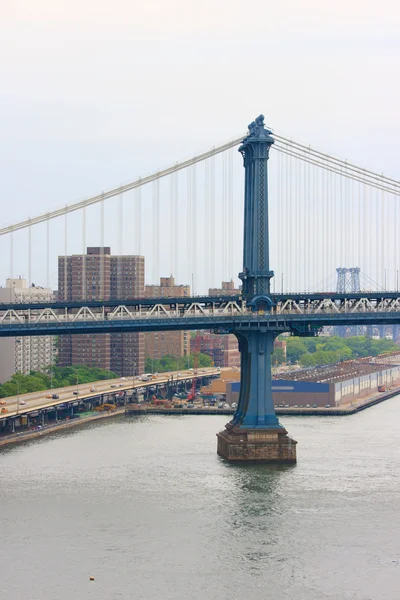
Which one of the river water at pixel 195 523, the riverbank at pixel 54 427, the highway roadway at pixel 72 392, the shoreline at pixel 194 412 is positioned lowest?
the river water at pixel 195 523

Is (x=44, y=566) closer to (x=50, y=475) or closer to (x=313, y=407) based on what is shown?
(x=50, y=475)

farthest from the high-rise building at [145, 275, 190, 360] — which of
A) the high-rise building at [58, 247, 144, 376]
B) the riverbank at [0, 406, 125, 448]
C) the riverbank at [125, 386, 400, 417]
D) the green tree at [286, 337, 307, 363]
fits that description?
the riverbank at [0, 406, 125, 448]

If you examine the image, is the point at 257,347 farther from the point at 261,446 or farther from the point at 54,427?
the point at 54,427

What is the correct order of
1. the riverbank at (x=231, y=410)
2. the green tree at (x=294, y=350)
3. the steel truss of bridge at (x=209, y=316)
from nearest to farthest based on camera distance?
the steel truss of bridge at (x=209, y=316) < the riverbank at (x=231, y=410) < the green tree at (x=294, y=350)

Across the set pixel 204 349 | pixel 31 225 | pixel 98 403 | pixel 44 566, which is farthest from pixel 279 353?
pixel 44 566

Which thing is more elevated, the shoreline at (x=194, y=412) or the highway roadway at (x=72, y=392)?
the highway roadway at (x=72, y=392)

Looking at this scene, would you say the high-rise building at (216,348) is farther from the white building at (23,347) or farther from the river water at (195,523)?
the river water at (195,523)

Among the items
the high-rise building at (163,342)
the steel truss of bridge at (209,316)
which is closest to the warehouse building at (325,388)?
the steel truss of bridge at (209,316)
